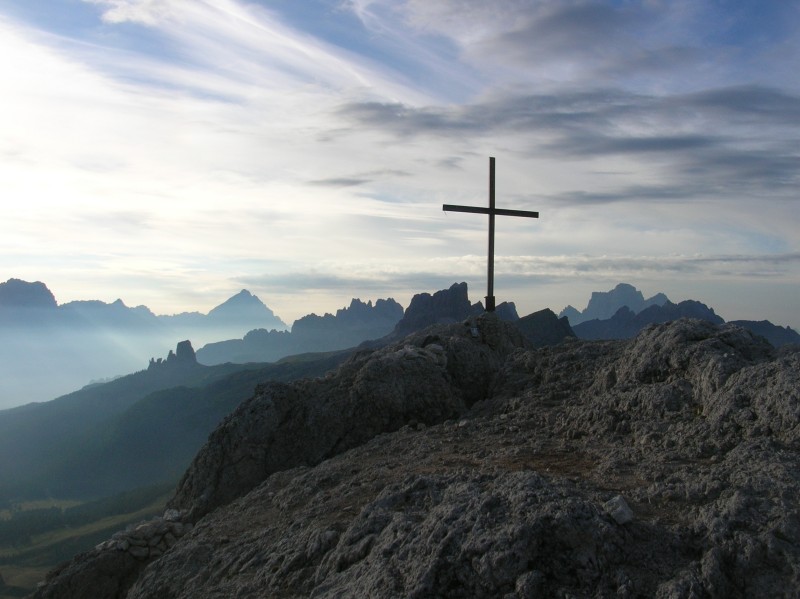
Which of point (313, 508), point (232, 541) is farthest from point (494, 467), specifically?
point (232, 541)

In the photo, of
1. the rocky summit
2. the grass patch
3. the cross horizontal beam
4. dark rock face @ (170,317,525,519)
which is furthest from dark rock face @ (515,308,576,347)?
the rocky summit

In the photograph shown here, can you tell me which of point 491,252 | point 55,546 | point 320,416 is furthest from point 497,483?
point 55,546

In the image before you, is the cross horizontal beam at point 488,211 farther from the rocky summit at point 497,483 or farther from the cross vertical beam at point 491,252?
the rocky summit at point 497,483

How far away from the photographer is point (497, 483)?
24.3ft

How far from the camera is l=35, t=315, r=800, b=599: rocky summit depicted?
6.04 metres

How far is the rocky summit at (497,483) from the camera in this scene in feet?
19.8

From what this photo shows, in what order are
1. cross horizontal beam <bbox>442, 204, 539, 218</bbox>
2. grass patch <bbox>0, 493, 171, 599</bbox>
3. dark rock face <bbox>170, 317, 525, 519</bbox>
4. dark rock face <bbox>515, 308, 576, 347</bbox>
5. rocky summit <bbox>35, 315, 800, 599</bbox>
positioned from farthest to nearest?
dark rock face <bbox>515, 308, 576, 347</bbox>
grass patch <bbox>0, 493, 171, 599</bbox>
cross horizontal beam <bbox>442, 204, 539, 218</bbox>
dark rock face <bbox>170, 317, 525, 519</bbox>
rocky summit <bbox>35, 315, 800, 599</bbox>

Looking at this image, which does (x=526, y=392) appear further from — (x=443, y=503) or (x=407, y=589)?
(x=407, y=589)

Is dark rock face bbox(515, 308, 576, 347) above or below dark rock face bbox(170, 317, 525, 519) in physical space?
below

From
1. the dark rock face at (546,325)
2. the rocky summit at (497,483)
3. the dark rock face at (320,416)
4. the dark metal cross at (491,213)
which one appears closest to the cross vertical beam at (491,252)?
the dark metal cross at (491,213)

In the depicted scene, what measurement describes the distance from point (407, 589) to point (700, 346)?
7.05 m

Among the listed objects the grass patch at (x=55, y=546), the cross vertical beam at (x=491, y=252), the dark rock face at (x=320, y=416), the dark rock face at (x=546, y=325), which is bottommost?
the grass patch at (x=55, y=546)

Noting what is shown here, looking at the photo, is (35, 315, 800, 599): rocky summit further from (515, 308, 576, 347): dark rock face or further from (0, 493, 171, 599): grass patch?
(515, 308, 576, 347): dark rock face

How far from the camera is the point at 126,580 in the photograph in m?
10.5
